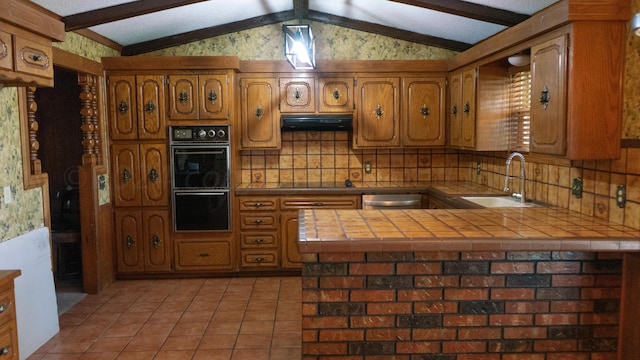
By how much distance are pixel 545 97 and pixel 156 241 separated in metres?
3.66

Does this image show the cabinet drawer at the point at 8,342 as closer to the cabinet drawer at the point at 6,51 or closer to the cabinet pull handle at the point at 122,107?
the cabinet drawer at the point at 6,51

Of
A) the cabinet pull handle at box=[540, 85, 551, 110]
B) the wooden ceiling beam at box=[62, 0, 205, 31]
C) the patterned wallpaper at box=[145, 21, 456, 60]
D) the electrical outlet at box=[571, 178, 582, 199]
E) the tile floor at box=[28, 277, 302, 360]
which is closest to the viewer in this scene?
the cabinet pull handle at box=[540, 85, 551, 110]

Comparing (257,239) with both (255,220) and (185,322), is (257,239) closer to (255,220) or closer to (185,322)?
(255,220)

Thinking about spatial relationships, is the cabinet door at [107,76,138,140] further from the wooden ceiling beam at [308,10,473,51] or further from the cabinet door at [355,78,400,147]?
the cabinet door at [355,78,400,147]

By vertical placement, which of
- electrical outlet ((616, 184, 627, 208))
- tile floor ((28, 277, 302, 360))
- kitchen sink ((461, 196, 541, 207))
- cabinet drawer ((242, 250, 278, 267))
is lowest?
tile floor ((28, 277, 302, 360))

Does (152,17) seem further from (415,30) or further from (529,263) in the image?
(529,263)

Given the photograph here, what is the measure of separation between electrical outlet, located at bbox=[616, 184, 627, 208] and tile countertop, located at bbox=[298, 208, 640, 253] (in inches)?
5.0

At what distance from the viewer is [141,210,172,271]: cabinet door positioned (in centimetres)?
473

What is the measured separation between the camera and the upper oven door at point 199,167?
15.2 ft

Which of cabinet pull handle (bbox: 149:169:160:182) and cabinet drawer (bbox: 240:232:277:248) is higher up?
cabinet pull handle (bbox: 149:169:160:182)

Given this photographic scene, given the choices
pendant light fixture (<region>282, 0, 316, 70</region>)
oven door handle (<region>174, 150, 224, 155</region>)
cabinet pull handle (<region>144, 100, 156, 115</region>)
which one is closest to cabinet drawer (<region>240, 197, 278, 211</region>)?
oven door handle (<region>174, 150, 224, 155</region>)

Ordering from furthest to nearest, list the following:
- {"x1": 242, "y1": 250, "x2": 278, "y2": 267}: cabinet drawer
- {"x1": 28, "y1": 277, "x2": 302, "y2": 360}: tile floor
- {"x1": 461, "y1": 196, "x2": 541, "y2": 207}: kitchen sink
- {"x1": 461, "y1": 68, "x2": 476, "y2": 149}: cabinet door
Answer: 1. {"x1": 242, "y1": 250, "x2": 278, "y2": 267}: cabinet drawer
2. {"x1": 461, "y1": 68, "x2": 476, "y2": 149}: cabinet door
3. {"x1": 461, "y1": 196, "x2": 541, "y2": 207}: kitchen sink
4. {"x1": 28, "y1": 277, "x2": 302, "y2": 360}: tile floor

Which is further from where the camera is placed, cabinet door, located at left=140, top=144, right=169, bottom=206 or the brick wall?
cabinet door, located at left=140, top=144, right=169, bottom=206

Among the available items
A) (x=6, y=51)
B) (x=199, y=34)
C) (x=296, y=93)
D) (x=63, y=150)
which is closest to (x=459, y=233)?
(x=6, y=51)
